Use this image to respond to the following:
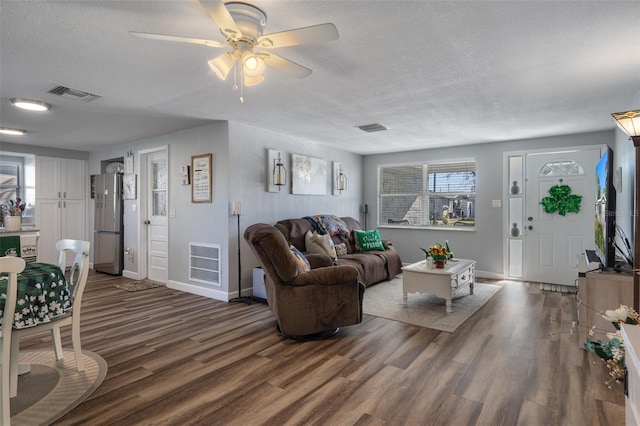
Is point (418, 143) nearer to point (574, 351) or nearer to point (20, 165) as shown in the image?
point (574, 351)

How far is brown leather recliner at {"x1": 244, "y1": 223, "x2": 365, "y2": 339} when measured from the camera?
2928 millimetres

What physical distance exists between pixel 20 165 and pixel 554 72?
790cm

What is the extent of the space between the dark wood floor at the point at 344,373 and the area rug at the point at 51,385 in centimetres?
9

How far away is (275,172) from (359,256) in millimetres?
1690

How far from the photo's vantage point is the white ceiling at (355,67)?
1.86 metres

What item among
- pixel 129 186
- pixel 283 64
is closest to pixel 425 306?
pixel 283 64

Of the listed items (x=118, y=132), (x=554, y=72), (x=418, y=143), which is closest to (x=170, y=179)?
(x=118, y=132)

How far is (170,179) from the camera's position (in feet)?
16.3

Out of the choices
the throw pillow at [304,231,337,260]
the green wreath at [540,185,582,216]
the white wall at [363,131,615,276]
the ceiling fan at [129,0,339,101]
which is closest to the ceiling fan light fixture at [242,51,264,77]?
the ceiling fan at [129,0,339,101]

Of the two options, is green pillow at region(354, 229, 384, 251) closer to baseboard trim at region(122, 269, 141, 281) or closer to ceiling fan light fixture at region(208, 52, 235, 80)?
baseboard trim at region(122, 269, 141, 281)

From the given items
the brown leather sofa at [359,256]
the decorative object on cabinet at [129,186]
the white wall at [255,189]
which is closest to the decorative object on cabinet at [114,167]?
the decorative object on cabinet at [129,186]

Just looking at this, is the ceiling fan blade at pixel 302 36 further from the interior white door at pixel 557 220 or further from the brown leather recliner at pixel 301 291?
the interior white door at pixel 557 220

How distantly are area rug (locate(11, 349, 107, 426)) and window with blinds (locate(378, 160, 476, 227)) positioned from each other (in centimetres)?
536

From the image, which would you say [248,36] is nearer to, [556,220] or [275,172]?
[275,172]
